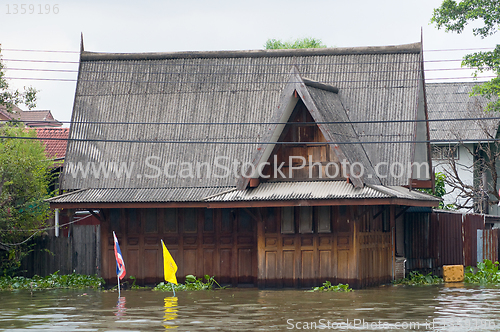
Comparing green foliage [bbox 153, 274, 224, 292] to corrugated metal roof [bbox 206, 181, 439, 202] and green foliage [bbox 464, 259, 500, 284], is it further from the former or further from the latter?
green foliage [bbox 464, 259, 500, 284]

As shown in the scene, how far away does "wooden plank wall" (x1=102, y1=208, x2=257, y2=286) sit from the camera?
24.3m

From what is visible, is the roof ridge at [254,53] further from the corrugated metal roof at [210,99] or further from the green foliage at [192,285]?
the green foliage at [192,285]

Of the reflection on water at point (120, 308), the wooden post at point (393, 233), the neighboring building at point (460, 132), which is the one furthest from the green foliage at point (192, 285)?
the neighboring building at point (460, 132)

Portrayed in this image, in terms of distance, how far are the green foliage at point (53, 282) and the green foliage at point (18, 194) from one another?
872 millimetres

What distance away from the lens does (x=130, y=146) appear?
2619 cm

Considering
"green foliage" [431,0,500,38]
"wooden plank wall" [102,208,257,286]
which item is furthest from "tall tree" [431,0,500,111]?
"wooden plank wall" [102,208,257,286]

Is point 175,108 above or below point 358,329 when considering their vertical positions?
A: above

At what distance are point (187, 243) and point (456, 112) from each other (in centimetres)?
2636

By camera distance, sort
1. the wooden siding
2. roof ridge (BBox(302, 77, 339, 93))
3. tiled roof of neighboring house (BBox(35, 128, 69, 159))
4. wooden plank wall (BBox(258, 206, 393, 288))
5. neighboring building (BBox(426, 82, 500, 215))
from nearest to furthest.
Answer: wooden plank wall (BBox(258, 206, 393, 288)) < the wooden siding < roof ridge (BBox(302, 77, 339, 93)) < tiled roof of neighboring house (BBox(35, 128, 69, 159)) < neighboring building (BBox(426, 82, 500, 215))

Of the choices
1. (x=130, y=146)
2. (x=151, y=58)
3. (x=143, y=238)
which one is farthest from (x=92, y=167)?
(x=151, y=58)

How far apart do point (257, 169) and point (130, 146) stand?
226 inches

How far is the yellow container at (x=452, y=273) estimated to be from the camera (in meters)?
25.1

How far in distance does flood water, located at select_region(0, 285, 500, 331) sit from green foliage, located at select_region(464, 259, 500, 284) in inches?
86.4

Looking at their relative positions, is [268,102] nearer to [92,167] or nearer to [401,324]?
[92,167]
